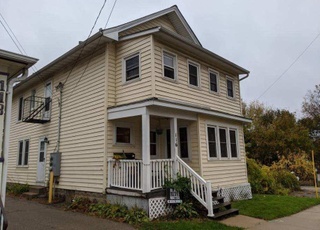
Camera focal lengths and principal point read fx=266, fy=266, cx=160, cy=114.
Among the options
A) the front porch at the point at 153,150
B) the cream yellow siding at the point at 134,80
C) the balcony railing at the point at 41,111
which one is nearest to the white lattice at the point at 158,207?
the front porch at the point at 153,150

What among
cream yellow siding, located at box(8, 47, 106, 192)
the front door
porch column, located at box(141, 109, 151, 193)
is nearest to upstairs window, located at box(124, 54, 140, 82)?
cream yellow siding, located at box(8, 47, 106, 192)

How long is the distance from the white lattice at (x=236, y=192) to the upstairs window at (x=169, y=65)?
514 cm

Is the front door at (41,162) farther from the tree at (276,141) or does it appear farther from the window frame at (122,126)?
the tree at (276,141)

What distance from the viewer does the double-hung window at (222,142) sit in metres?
11.3

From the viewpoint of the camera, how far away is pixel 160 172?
8.80 metres

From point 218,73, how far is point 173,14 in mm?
3586

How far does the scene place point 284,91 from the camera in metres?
35.4

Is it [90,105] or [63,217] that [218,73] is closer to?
[90,105]

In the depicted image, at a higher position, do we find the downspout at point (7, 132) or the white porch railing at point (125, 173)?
the downspout at point (7, 132)

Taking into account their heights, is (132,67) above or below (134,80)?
above

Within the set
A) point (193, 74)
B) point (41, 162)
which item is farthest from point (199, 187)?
point (41, 162)

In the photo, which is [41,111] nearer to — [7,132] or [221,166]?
[7,132]

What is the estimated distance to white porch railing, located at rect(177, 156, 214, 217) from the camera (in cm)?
827

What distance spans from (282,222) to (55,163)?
30.4ft
